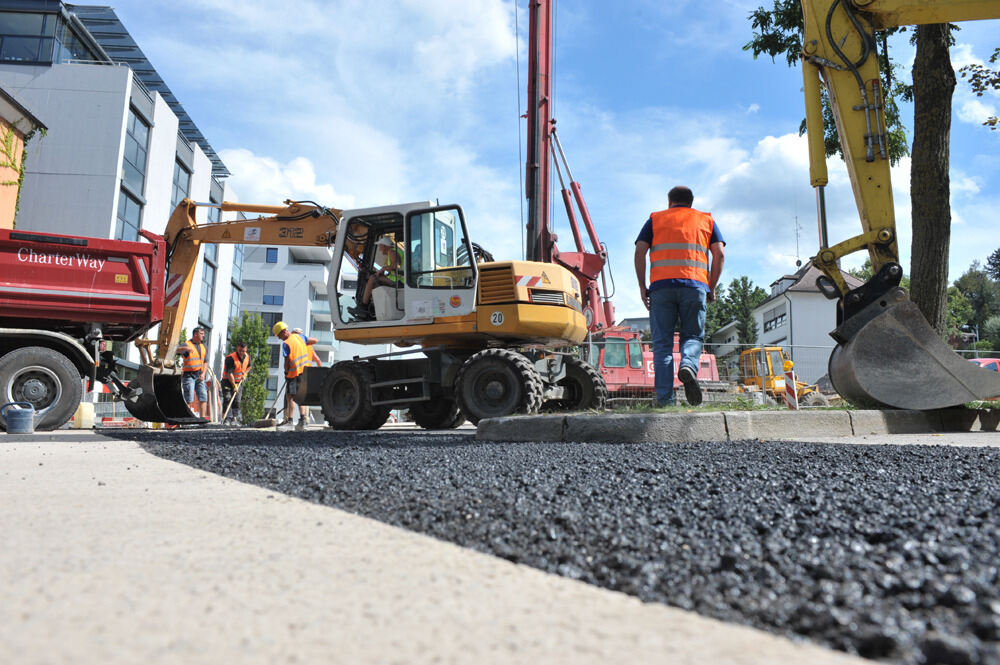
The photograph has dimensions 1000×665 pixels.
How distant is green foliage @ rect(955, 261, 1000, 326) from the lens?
222 feet

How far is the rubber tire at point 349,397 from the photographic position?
28.8ft

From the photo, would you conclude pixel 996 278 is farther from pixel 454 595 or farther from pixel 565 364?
pixel 454 595

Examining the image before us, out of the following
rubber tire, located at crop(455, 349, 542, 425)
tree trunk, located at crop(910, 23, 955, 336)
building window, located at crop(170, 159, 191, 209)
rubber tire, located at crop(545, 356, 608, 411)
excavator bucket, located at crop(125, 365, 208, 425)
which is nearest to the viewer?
rubber tire, located at crop(455, 349, 542, 425)

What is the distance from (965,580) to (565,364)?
23.5ft

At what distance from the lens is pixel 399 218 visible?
845 cm

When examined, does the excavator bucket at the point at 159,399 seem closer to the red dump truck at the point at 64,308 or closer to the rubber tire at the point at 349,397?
the red dump truck at the point at 64,308

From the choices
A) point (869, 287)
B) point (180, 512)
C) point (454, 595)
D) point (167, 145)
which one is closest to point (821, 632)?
point (454, 595)

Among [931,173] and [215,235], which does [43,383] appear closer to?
[215,235]

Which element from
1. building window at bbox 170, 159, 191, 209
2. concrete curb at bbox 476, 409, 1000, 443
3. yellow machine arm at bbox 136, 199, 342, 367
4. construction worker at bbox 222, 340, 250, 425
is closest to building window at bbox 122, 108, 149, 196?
building window at bbox 170, 159, 191, 209

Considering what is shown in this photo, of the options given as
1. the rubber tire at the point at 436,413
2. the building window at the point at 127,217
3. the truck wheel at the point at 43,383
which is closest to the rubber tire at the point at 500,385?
the rubber tire at the point at 436,413

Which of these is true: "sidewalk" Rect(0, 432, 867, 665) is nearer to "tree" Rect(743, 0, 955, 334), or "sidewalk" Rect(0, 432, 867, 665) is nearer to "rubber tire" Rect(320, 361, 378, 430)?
"rubber tire" Rect(320, 361, 378, 430)

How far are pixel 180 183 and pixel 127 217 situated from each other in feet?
18.4

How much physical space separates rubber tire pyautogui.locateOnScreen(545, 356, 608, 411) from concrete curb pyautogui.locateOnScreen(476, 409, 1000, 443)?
2.82m

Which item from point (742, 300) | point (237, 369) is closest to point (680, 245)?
point (237, 369)
